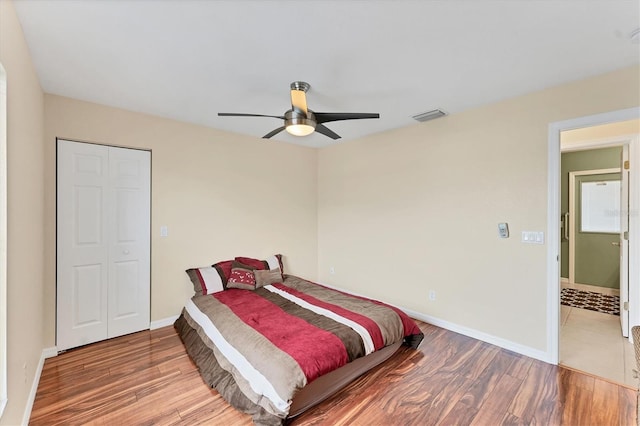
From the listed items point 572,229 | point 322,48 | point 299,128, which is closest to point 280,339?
point 299,128

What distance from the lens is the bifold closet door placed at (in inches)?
114

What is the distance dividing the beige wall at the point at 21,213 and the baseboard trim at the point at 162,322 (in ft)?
3.50

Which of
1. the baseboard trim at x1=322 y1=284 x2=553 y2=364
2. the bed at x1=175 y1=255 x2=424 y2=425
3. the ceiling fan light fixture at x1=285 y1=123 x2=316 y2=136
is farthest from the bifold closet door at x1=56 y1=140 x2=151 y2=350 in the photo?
the baseboard trim at x1=322 y1=284 x2=553 y2=364

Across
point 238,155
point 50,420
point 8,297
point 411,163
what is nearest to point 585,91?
point 411,163

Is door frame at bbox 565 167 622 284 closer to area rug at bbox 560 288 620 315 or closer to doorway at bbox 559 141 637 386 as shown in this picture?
doorway at bbox 559 141 637 386

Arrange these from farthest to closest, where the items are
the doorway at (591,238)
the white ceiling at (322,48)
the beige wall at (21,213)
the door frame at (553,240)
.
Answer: the doorway at (591,238), the door frame at (553,240), the white ceiling at (322,48), the beige wall at (21,213)

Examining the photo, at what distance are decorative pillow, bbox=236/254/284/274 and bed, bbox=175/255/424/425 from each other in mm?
374

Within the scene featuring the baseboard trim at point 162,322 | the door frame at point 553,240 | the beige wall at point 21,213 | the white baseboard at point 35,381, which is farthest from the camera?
the baseboard trim at point 162,322

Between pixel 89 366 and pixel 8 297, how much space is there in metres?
1.55

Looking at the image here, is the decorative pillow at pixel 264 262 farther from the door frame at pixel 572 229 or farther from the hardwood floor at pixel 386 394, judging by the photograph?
the door frame at pixel 572 229

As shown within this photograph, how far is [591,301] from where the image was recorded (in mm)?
4348

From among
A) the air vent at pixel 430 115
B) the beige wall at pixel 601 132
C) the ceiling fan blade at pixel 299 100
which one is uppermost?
the air vent at pixel 430 115

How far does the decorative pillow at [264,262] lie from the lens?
4.05 metres

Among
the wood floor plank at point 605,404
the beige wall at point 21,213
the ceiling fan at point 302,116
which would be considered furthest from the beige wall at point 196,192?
the wood floor plank at point 605,404
